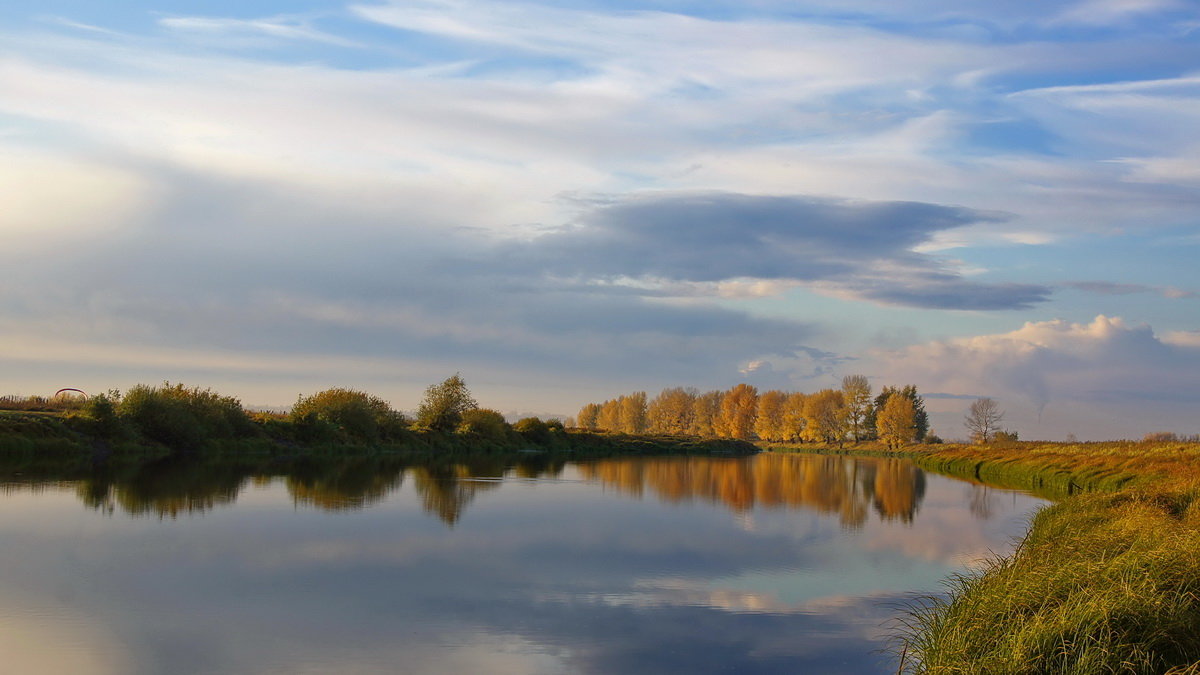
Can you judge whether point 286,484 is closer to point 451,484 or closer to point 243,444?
point 451,484

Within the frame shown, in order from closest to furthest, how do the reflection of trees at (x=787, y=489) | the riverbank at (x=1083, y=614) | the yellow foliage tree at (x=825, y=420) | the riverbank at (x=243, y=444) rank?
the riverbank at (x=1083, y=614) → the reflection of trees at (x=787, y=489) → the riverbank at (x=243, y=444) → the yellow foliage tree at (x=825, y=420)

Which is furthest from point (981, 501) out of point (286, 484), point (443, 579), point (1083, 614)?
point (1083, 614)

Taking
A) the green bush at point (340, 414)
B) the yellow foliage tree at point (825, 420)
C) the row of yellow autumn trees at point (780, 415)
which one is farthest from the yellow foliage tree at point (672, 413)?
Answer: the green bush at point (340, 414)

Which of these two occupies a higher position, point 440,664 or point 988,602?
point 988,602

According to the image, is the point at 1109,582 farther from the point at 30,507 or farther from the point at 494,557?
the point at 30,507

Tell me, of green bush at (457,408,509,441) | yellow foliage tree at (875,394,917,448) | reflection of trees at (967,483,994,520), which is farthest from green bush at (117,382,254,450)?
yellow foliage tree at (875,394,917,448)

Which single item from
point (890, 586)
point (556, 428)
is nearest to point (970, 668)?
point (890, 586)

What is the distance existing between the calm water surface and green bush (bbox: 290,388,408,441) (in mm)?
23784

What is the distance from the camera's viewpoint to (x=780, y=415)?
120 metres

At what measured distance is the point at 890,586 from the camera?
13992 mm

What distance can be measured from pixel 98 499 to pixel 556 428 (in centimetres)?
5938

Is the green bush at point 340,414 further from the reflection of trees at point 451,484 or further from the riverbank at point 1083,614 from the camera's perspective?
the riverbank at point 1083,614

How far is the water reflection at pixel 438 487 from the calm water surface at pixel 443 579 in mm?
277

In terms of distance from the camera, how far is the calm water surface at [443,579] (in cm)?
917
